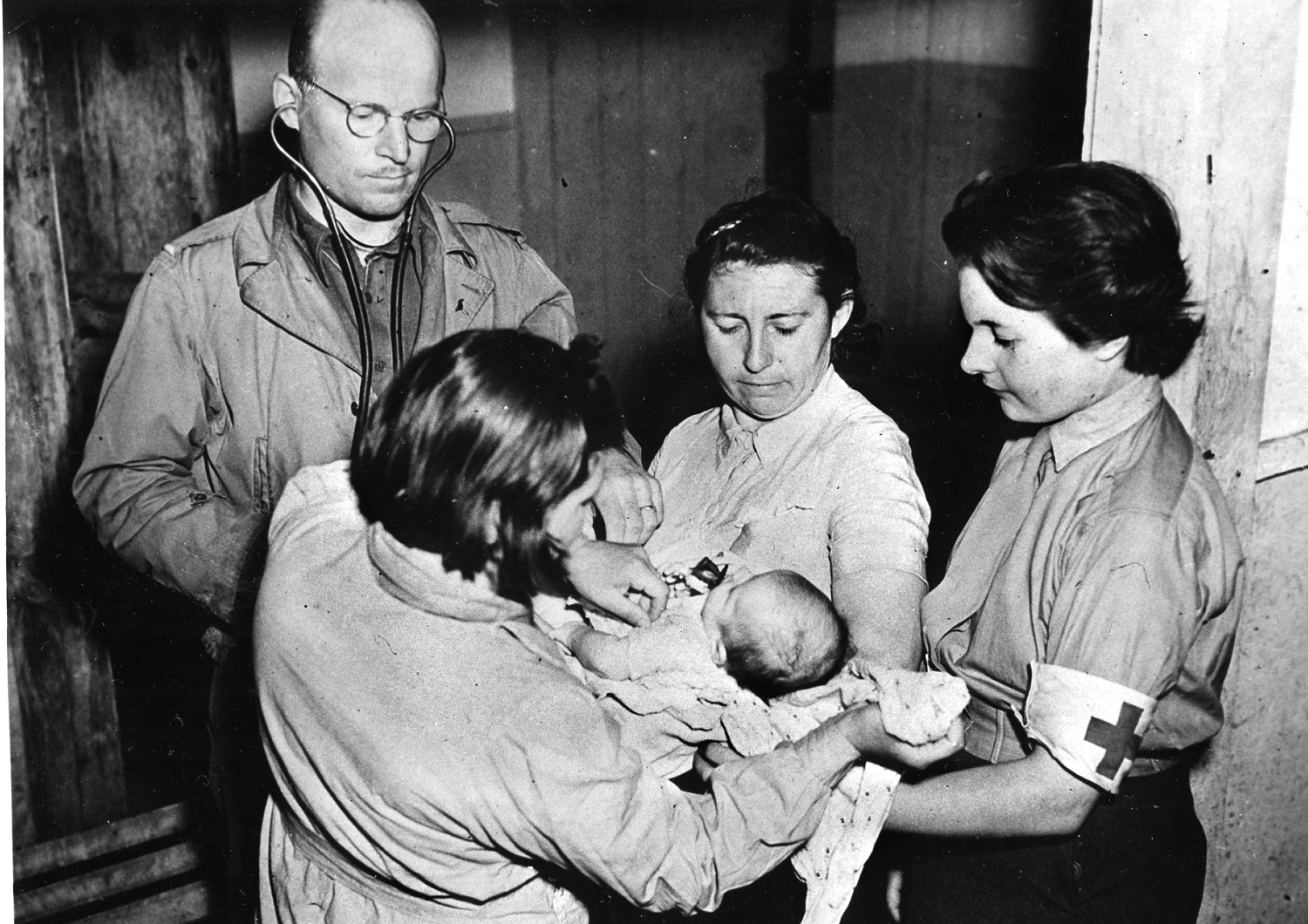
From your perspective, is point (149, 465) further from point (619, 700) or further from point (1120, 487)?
point (1120, 487)

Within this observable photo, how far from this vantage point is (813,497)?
1.65 meters

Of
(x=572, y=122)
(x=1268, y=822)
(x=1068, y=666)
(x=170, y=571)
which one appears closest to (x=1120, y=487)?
(x=1068, y=666)

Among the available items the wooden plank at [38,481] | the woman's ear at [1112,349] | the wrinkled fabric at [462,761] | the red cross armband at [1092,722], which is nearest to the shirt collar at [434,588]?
the wrinkled fabric at [462,761]

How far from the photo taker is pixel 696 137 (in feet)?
A: 9.71

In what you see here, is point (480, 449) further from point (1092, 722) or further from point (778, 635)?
point (1092, 722)

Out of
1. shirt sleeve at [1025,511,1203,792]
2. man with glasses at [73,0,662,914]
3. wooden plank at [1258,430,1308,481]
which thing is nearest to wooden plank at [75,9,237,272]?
man with glasses at [73,0,662,914]

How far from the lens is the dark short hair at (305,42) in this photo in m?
1.51

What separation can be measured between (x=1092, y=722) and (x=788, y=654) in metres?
0.39

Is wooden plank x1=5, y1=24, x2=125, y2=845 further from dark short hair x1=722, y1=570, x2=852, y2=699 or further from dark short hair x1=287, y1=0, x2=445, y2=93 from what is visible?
dark short hair x1=722, y1=570, x2=852, y2=699

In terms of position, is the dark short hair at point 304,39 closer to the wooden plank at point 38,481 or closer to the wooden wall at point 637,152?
the wooden wall at point 637,152

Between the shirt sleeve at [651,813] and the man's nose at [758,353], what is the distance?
58cm

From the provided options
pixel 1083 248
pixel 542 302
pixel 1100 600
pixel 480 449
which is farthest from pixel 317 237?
pixel 1100 600

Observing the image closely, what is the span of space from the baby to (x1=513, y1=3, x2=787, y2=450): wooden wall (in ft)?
1.62

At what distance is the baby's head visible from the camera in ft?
4.91
